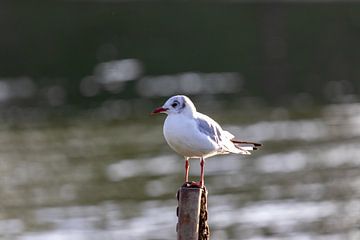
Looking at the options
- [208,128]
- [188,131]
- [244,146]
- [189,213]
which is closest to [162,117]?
[244,146]

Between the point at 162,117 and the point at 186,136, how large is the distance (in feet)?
44.4

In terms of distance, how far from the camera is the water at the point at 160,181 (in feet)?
49.8

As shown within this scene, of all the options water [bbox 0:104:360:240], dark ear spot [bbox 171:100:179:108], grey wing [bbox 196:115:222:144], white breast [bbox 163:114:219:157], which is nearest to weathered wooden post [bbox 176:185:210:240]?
white breast [bbox 163:114:219:157]

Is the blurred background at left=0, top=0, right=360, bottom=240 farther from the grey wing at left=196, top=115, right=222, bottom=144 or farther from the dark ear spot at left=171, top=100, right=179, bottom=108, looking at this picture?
the dark ear spot at left=171, top=100, right=179, bottom=108

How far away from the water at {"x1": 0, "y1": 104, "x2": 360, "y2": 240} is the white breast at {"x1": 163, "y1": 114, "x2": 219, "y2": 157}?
20.0ft

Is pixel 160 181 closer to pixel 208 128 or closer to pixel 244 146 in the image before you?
pixel 244 146

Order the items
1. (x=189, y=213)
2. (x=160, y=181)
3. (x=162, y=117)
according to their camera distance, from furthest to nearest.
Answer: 1. (x=162, y=117)
2. (x=160, y=181)
3. (x=189, y=213)

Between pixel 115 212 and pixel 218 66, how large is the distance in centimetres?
1310

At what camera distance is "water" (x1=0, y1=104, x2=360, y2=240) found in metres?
15.2

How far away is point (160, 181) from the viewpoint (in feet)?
57.0

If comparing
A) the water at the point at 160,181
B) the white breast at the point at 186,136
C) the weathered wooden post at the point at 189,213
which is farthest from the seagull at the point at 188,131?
the water at the point at 160,181

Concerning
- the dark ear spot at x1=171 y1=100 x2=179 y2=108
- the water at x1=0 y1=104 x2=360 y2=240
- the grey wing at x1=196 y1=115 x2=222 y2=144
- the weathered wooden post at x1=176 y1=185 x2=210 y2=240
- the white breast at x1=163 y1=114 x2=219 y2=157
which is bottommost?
the weathered wooden post at x1=176 y1=185 x2=210 y2=240

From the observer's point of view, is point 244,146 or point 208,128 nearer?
point 208,128

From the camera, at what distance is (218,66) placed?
94.2ft
